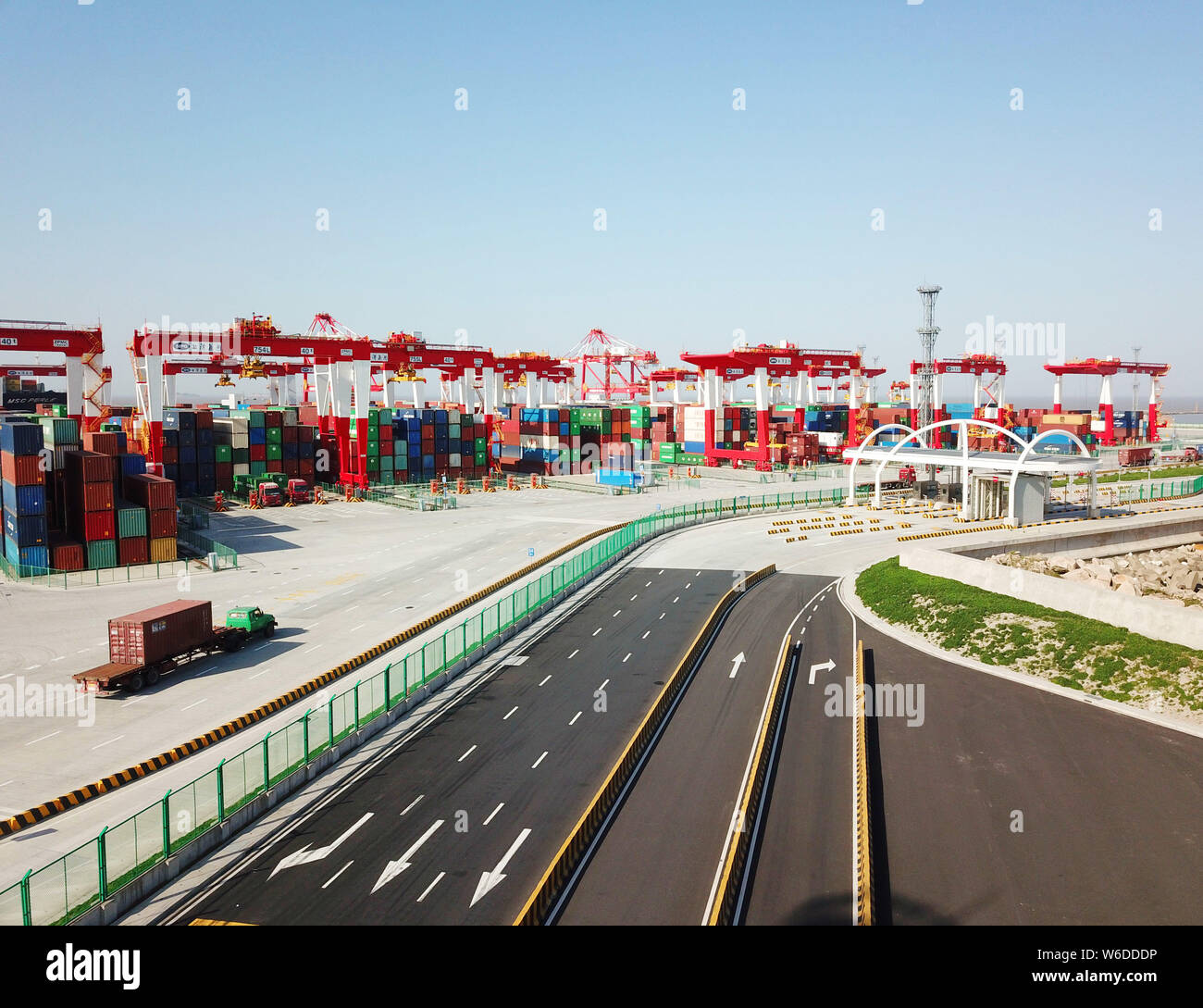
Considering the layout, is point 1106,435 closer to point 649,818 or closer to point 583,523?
point 583,523

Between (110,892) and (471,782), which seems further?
(471,782)

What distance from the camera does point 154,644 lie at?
94.4 ft

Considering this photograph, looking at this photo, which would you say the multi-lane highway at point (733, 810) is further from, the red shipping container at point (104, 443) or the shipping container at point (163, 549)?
the red shipping container at point (104, 443)

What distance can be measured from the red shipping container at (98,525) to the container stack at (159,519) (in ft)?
2.75

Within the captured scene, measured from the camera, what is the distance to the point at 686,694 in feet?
92.7

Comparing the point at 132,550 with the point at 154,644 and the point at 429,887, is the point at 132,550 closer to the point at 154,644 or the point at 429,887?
the point at 154,644

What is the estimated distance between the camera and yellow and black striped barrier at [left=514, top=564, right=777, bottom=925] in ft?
52.0

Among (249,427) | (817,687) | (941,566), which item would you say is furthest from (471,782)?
(249,427)

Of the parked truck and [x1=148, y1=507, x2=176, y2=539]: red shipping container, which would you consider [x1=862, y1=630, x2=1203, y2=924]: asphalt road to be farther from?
[x1=148, y1=507, x2=176, y2=539]: red shipping container

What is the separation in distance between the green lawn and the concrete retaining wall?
1.76 ft

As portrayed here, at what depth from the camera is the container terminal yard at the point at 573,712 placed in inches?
670
